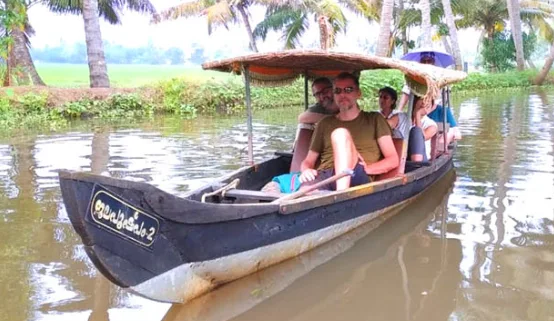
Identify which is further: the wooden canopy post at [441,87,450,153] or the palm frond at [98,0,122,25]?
the palm frond at [98,0,122,25]

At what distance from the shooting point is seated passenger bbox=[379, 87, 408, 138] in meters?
5.64

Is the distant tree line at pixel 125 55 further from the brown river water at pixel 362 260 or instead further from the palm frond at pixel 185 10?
the brown river water at pixel 362 260

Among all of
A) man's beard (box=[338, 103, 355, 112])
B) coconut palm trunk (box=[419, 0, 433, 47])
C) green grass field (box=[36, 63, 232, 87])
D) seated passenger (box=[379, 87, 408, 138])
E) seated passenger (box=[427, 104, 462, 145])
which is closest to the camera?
man's beard (box=[338, 103, 355, 112])

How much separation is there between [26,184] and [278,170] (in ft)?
10.2

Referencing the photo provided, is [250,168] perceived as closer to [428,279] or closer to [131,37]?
[428,279]

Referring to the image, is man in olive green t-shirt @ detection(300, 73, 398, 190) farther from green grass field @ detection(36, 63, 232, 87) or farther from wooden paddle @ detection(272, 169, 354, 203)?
green grass field @ detection(36, 63, 232, 87)

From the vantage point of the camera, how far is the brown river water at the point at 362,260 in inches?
141

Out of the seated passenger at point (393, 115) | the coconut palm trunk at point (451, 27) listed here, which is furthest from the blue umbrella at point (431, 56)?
the coconut palm trunk at point (451, 27)

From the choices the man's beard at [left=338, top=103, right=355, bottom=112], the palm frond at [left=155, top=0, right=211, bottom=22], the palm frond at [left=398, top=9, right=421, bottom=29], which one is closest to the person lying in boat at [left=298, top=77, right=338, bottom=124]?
the man's beard at [left=338, top=103, right=355, bottom=112]

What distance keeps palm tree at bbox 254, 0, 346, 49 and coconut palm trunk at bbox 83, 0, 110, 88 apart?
27.6 ft

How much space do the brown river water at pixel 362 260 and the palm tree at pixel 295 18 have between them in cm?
1375

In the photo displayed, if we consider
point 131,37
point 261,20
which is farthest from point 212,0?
point 131,37

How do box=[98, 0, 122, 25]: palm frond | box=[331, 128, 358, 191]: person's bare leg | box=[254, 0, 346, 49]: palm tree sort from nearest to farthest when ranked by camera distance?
box=[331, 128, 358, 191]: person's bare leg → box=[98, 0, 122, 25]: palm frond → box=[254, 0, 346, 49]: palm tree

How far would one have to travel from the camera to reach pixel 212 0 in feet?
76.5
